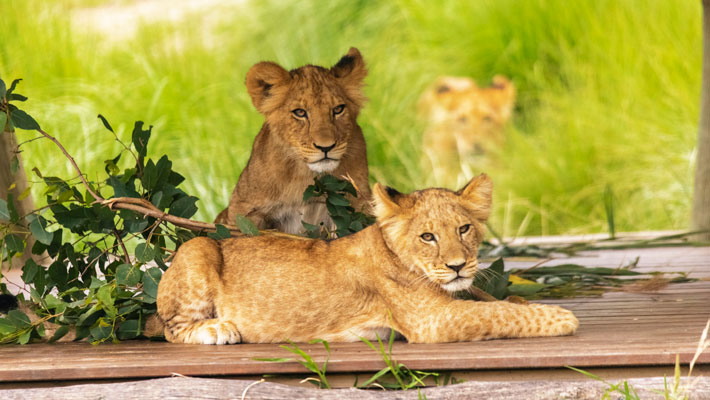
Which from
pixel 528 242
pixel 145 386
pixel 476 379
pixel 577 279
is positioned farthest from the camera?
pixel 528 242

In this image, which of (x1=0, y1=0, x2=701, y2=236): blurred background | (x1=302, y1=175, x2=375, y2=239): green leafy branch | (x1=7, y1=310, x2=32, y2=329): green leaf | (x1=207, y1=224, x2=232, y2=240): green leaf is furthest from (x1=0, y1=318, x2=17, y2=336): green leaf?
(x1=0, y1=0, x2=701, y2=236): blurred background

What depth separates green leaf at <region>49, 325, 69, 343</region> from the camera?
3.47 metres

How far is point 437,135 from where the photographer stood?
10039 millimetres

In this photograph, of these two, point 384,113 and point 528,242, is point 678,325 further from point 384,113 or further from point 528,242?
point 384,113

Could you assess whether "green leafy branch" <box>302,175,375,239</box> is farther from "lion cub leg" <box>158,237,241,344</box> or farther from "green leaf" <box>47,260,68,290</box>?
"green leaf" <box>47,260,68,290</box>

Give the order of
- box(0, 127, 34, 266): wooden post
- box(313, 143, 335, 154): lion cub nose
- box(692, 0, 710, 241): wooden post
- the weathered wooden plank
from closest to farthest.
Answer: the weathered wooden plank < box(313, 143, 335, 154): lion cub nose < box(0, 127, 34, 266): wooden post < box(692, 0, 710, 241): wooden post

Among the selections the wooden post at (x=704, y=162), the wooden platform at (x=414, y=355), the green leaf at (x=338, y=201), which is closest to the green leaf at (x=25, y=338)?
the wooden platform at (x=414, y=355)

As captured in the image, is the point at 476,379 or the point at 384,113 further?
the point at 384,113

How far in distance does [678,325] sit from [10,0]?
926 cm

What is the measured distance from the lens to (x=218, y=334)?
3256mm

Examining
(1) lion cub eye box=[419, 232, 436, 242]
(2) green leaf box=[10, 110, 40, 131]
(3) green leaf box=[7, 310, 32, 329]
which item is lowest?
(3) green leaf box=[7, 310, 32, 329]

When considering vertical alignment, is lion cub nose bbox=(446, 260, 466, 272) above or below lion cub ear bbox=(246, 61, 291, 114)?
below

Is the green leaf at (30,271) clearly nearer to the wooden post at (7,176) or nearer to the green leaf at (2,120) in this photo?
the green leaf at (2,120)

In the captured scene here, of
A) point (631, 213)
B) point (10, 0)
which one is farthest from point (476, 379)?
point (10, 0)
